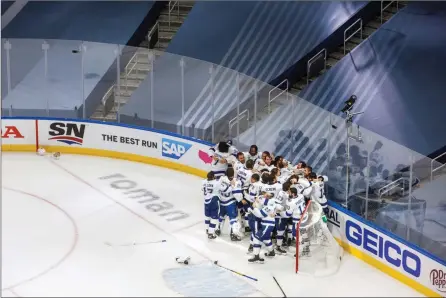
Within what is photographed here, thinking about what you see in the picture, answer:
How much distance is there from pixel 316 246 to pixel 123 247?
227cm

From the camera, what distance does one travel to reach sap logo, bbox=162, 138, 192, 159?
13289 millimetres

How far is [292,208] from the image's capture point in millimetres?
10289

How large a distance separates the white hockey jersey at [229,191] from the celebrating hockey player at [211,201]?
5 centimetres

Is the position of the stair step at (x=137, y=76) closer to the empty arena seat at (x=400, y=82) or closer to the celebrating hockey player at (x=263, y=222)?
the empty arena seat at (x=400, y=82)

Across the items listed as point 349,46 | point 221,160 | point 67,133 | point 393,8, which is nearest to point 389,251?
point 221,160

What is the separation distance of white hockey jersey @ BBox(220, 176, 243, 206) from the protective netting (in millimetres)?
863

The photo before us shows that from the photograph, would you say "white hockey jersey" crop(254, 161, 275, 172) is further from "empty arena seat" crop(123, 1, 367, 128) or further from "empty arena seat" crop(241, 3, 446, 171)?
"empty arena seat" crop(123, 1, 367, 128)

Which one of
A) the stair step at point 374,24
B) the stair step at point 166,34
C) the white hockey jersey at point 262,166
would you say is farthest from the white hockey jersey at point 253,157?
the stair step at point 166,34

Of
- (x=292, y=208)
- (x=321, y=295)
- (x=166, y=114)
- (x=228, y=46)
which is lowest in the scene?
(x=321, y=295)

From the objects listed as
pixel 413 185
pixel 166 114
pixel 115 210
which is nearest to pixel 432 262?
pixel 413 185

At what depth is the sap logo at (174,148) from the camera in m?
13.3

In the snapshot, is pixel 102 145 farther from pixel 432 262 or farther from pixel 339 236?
pixel 432 262

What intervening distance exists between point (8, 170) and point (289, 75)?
5.63m

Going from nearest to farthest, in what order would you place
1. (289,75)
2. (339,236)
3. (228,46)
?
(339,236)
(289,75)
(228,46)
